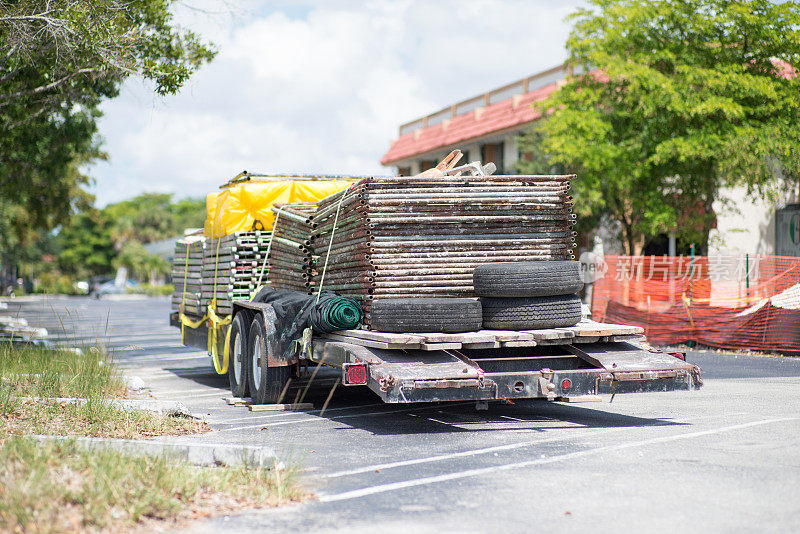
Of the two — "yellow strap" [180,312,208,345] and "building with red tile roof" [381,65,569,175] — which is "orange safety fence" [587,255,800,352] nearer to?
"yellow strap" [180,312,208,345]

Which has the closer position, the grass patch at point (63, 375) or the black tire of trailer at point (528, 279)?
the black tire of trailer at point (528, 279)

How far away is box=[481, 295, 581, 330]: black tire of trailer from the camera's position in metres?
8.97

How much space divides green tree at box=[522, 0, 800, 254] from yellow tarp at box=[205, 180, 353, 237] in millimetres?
14276

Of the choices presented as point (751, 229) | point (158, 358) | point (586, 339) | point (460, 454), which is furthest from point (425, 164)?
point (460, 454)

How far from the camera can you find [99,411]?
861cm

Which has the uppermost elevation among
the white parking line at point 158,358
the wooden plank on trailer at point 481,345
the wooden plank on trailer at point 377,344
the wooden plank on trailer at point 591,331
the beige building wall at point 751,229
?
the beige building wall at point 751,229

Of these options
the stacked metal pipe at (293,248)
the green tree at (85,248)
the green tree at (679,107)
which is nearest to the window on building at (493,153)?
the green tree at (679,107)

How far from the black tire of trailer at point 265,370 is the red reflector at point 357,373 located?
2.06m

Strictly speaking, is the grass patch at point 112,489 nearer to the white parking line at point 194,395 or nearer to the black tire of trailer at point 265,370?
the black tire of trailer at point 265,370

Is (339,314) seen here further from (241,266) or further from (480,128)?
(480,128)

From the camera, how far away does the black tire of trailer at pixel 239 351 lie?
11.3m

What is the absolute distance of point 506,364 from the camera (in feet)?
28.8

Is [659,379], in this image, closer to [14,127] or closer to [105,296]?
[14,127]

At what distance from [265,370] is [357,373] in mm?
2384
